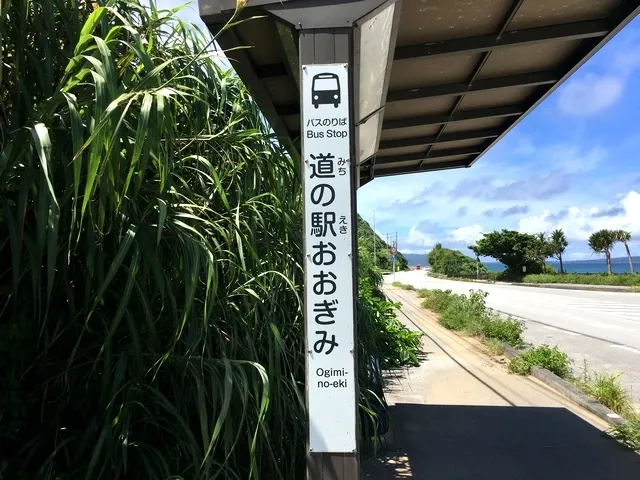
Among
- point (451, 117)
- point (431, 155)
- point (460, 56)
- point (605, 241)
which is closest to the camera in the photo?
point (460, 56)

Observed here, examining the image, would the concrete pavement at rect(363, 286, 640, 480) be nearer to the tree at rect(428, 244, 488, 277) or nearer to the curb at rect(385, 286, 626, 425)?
the curb at rect(385, 286, 626, 425)

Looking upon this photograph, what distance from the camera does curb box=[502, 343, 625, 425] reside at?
543 centimetres

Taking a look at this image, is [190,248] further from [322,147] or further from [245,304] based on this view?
[322,147]

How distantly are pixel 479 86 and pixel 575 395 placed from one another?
160 inches

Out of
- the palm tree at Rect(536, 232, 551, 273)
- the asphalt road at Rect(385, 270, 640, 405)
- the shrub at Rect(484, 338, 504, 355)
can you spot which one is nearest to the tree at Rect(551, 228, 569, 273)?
the palm tree at Rect(536, 232, 551, 273)

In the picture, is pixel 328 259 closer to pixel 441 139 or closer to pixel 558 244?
pixel 441 139

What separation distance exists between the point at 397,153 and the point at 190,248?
5150mm

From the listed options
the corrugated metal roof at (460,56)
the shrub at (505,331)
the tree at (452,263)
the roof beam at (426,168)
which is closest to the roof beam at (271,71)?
the corrugated metal roof at (460,56)

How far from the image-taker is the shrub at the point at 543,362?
7.52m

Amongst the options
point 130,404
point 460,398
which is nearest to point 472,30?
point 130,404

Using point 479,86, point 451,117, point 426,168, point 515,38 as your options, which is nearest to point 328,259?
point 515,38

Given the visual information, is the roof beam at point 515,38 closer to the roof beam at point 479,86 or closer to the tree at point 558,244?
the roof beam at point 479,86

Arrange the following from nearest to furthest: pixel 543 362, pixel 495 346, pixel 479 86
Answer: pixel 479 86 < pixel 543 362 < pixel 495 346

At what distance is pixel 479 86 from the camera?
4.56 metres
